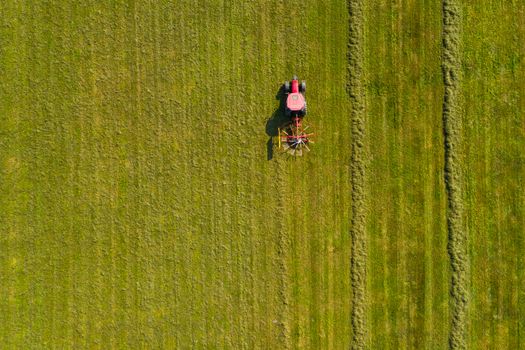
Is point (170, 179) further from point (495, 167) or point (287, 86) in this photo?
point (495, 167)

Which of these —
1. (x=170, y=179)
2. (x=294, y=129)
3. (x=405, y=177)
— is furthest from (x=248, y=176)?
(x=405, y=177)

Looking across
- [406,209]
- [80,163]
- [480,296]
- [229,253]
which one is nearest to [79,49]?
[80,163]

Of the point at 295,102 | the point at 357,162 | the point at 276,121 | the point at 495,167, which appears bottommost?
the point at 495,167

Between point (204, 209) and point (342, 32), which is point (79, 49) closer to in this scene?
point (204, 209)

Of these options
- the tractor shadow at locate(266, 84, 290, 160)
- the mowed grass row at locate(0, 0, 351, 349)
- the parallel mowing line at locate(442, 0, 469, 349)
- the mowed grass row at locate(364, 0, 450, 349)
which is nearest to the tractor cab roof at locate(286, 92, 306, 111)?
the tractor shadow at locate(266, 84, 290, 160)

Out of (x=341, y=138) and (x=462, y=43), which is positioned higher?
(x=462, y=43)

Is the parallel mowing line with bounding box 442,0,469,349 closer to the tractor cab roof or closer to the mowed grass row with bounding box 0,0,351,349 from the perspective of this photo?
the mowed grass row with bounding box 0,0,351,349

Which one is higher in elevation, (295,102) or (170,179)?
(295,102)
